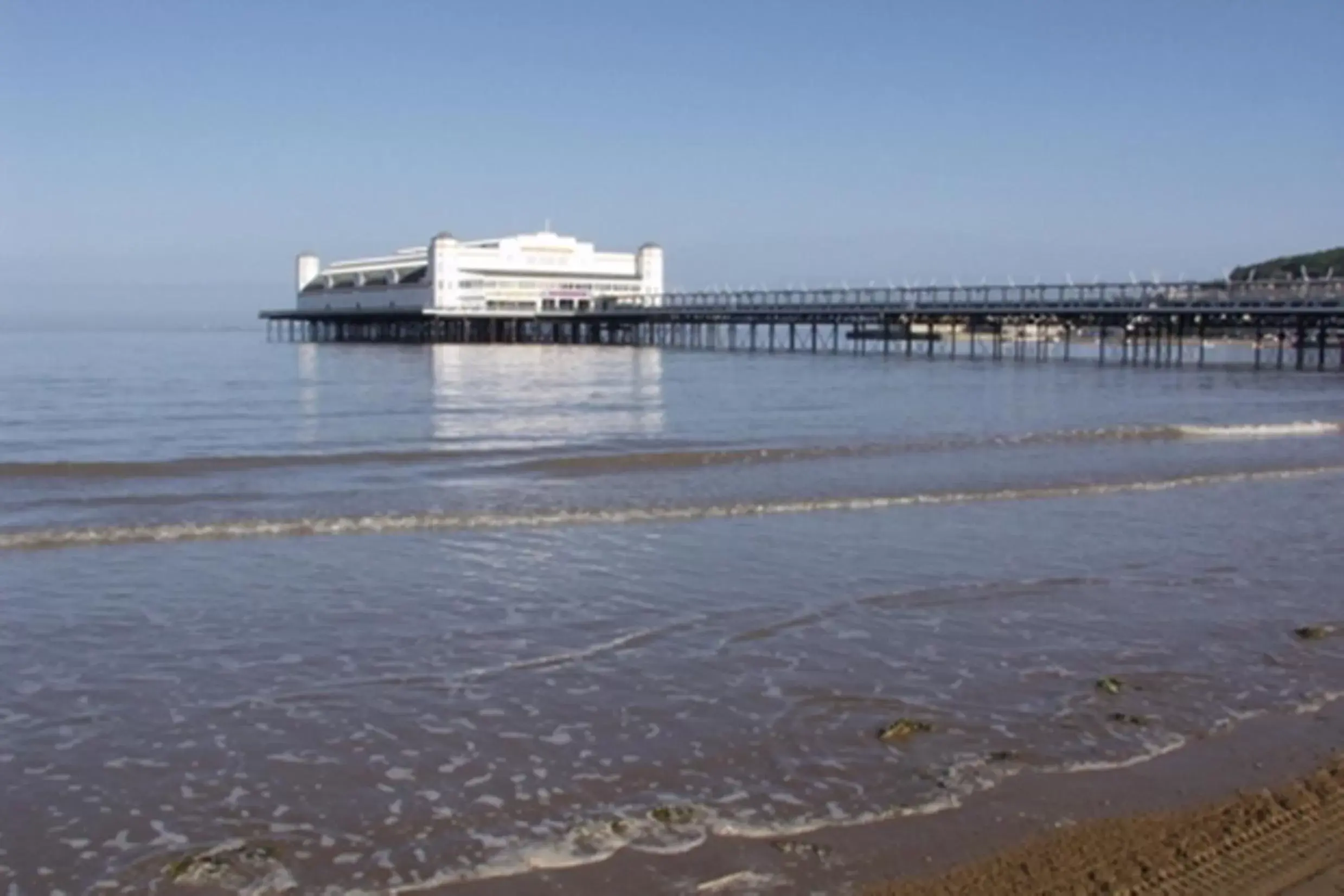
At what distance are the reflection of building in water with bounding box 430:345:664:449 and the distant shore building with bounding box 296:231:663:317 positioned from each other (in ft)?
100

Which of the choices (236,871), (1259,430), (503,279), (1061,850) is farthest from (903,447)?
(503,279)

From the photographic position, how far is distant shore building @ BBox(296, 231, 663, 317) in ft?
297

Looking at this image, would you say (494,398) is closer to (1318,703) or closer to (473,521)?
(473,521)

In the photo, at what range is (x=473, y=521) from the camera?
484 inches

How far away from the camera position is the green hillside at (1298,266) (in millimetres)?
108688

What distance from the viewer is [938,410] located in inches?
1120

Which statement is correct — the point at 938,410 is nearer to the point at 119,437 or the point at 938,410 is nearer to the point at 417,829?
the point at 119,437

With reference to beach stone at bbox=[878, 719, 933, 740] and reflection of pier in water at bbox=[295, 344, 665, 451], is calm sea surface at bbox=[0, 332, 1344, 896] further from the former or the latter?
reflection of pier in water at bbox=[295, 344, 665, 451]

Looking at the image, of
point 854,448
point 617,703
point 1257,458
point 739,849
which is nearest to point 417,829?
point 739,849

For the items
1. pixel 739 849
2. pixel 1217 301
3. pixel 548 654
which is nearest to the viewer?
pixel 739 849

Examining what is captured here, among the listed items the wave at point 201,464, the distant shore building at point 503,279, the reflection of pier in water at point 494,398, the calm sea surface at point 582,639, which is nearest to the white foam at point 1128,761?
the calm sea surface at point 582,639

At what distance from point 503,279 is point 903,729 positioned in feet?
291

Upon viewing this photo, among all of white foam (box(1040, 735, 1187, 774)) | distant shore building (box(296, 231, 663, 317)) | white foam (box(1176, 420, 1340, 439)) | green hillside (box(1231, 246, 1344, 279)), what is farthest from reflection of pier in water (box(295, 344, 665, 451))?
green hillside (box(1231, 246, 1344, 279))

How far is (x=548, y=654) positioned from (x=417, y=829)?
2.46 metres
